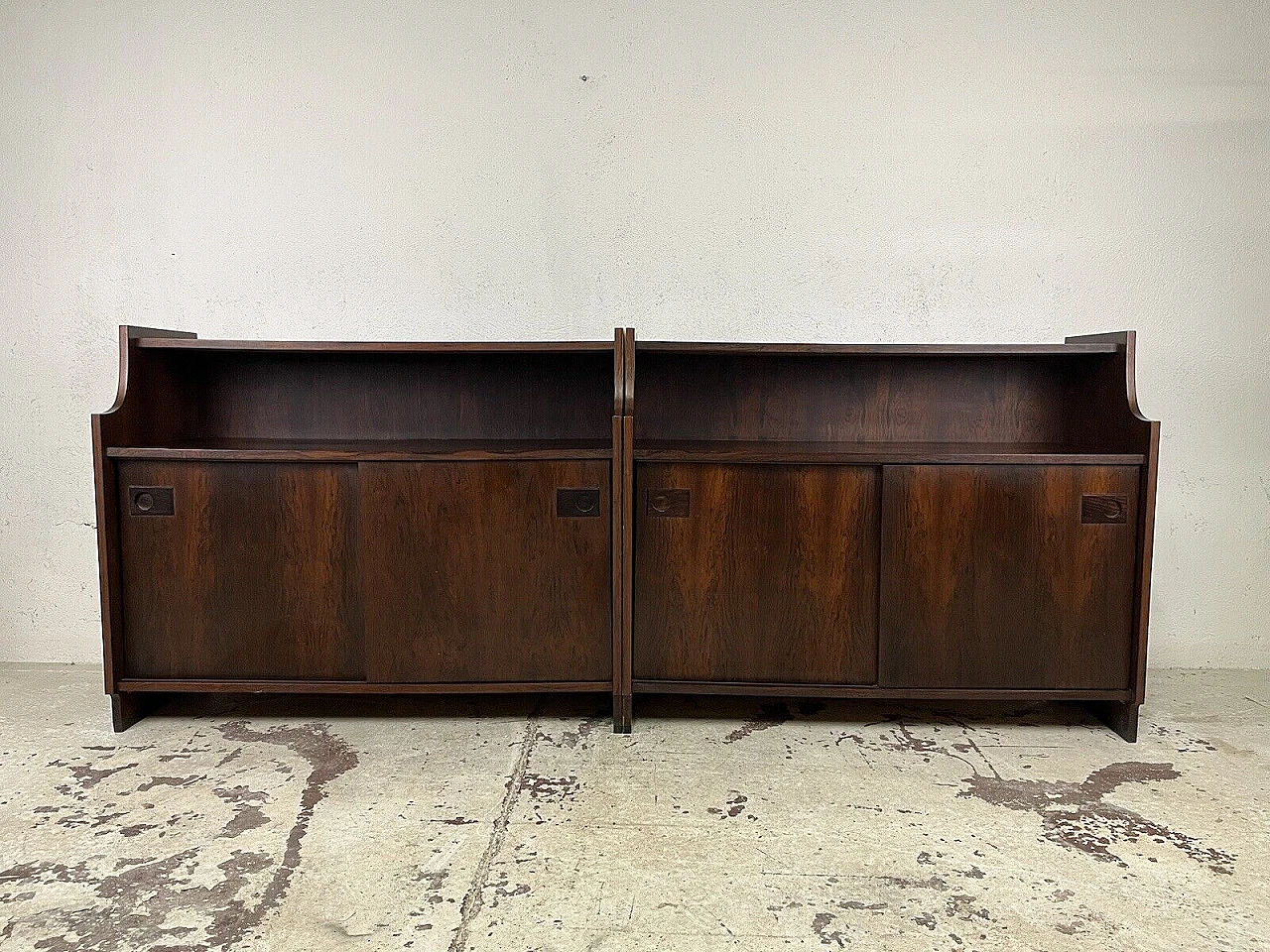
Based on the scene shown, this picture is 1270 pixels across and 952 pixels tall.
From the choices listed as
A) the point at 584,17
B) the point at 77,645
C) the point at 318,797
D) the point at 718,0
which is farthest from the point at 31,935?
the point at 718,0

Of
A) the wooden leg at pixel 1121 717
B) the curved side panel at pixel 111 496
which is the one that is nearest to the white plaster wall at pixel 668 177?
the curved side panel at pixel 111 496

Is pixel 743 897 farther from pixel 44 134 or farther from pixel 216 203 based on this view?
pixel 44 134

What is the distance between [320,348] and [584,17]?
1.39 metres

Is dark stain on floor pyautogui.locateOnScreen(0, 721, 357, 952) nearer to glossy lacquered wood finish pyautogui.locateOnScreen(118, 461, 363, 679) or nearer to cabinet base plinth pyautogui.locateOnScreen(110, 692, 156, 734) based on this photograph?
glossy lacquered wood finish pyautogui.locateOnScreen(118, 461, 363, 679)

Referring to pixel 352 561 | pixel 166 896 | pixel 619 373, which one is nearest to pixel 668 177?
pixel 619 373

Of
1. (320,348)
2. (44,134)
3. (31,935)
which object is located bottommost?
(31,935)

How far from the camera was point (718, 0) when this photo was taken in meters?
2.97

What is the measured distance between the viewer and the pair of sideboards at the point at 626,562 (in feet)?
8.07

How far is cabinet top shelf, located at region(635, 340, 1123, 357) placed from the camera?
98.7 inches

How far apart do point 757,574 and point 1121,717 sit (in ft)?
3.52

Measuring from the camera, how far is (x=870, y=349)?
2537 mm

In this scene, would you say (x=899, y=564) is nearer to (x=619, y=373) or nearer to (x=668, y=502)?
(x=668, y=502)

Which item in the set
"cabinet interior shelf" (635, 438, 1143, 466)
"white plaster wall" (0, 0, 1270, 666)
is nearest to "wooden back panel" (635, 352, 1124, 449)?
"cabinet interior shelf" (635, 438, 1143, 466)

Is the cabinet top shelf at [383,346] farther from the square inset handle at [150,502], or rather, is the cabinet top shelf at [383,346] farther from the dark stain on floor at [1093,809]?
the dark stain on floor at [1093,809]
